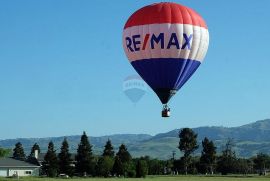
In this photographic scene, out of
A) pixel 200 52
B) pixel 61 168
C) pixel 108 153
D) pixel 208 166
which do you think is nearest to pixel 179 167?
pixel 208 166

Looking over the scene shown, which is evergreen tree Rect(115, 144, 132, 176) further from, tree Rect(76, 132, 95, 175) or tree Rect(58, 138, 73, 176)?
tree Rect(58, 138, 73, 176)

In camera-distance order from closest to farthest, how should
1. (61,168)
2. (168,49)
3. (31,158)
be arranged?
(168,49) → (61,168) → (31,158)

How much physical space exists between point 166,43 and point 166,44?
0.07m

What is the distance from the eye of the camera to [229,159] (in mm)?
136000

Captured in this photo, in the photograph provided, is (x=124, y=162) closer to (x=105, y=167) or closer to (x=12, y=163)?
(x=105, y=167)

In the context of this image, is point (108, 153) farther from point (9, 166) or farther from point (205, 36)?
point (205, 36)

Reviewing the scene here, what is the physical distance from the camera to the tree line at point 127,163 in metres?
99.2

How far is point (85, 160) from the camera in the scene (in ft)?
347

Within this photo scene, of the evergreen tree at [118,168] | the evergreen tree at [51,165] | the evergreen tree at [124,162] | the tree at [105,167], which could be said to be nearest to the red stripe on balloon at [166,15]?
the evergreen tree at [124,162]

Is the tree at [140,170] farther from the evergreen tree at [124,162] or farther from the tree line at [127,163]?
the evergreen tree at [124,162]

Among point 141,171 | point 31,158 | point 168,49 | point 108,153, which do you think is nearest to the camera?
point 168,49

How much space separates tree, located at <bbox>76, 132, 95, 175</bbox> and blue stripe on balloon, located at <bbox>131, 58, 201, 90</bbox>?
64.7m

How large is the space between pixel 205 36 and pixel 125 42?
6103mm

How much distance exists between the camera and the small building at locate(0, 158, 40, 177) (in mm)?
115812
